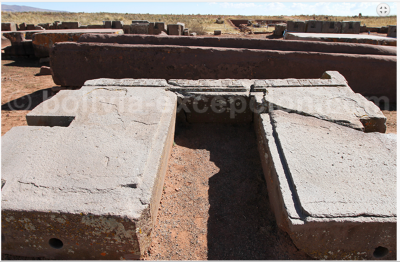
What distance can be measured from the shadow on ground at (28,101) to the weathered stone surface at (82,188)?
3172 millimetres

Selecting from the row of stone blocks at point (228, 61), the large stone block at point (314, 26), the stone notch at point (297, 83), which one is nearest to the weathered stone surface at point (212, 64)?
the row of stone blocks at point (228, 61)

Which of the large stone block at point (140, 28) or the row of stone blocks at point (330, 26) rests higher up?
the row of stone blocks at point (330, 26)

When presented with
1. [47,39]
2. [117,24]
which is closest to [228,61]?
[47,39]

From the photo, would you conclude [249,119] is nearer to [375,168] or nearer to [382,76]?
[375,168]

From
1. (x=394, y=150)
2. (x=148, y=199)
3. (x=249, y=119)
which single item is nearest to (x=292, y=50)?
(x=249, y=119)

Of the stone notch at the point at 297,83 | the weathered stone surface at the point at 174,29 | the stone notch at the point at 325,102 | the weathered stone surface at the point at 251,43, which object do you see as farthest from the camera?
the weathered stone surface at the point at 174,29

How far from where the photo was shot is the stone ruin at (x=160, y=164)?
185 centimetres

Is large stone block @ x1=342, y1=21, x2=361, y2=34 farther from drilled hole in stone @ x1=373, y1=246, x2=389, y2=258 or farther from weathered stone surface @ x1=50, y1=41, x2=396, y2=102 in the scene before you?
drilled hole in stone @ x1=373, y1=246, x2=389, y2=258

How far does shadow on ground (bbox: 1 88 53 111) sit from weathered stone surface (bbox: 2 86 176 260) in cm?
317

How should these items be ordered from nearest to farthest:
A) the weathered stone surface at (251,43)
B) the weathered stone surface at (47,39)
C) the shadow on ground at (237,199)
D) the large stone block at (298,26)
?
the shadow on ground at (237,199)
the weathered stone surface at (251,43)
the weathered stone surface at (47,39)
the large stone block at (298,26)

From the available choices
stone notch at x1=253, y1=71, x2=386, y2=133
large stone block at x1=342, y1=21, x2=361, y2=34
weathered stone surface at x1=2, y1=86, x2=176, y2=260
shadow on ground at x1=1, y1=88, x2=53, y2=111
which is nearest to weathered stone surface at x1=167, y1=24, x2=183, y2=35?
shadow on ground at x1=1, y1=88, x2=53, y2=111

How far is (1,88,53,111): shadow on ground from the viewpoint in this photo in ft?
17.6

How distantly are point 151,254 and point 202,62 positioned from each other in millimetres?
3688

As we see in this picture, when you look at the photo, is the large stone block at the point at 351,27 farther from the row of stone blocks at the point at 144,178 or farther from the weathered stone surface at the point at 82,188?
the weathered stone surface at the point at 82,188
